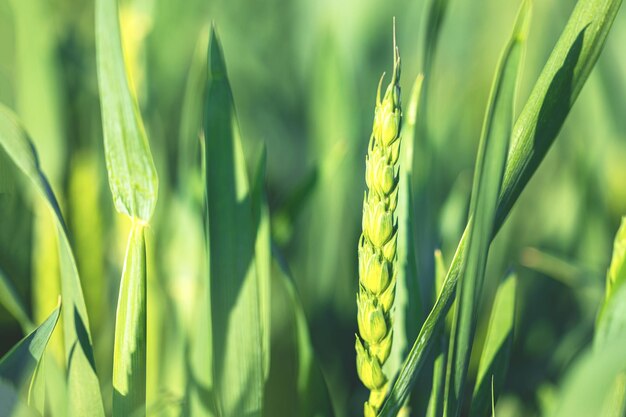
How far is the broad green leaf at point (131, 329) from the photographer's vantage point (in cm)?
46

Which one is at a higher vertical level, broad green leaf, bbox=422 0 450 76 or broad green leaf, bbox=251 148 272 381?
broad green leaf, bbox=422 0 450 76

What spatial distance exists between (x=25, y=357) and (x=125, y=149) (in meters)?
A: 0.15

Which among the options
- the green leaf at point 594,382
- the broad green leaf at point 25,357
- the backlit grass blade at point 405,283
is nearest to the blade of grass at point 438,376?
the backlit grass blade at point 405,283

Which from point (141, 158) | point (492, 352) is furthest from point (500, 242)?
point (141, 158)

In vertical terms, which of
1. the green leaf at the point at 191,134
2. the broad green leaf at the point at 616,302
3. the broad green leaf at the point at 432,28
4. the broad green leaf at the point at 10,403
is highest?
the broad green leaf at the point at 432,28

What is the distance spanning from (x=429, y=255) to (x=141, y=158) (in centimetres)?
32

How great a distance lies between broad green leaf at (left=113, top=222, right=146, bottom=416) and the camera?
18.0 inches

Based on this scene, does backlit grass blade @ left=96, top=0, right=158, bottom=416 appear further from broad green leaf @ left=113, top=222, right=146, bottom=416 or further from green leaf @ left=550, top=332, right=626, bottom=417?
green leaf @ left=550, top=332, right=626, bottom=417

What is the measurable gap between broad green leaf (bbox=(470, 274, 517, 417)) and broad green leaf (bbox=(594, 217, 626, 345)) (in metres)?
0.07

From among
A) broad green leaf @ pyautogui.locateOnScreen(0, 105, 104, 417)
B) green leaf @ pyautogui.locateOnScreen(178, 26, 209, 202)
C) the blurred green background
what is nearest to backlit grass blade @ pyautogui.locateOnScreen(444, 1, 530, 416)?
the blurred green background

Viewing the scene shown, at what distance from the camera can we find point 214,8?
128 centimetres

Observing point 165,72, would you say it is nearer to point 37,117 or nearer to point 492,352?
point 37,117

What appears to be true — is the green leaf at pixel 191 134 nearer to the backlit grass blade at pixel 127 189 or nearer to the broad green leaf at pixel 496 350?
the backlit grass blade at pixel 127 189

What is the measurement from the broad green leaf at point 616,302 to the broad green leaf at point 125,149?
30 cm
